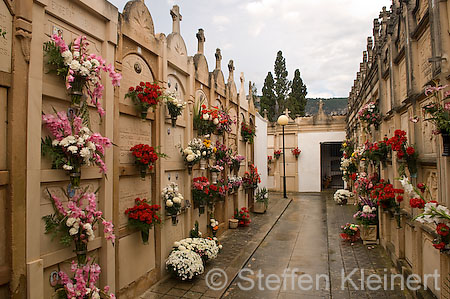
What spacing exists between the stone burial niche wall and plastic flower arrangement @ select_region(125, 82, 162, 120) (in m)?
0.15

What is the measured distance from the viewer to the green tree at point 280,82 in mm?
31938

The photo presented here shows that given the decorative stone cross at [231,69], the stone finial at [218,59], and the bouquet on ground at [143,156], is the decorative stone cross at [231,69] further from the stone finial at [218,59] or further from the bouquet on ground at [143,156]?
the bouquet on ground at [143,156]

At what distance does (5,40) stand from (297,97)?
29.6 meters

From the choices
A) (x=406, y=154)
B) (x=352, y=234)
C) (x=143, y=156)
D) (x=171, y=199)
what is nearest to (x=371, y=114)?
(x=406, y=154)

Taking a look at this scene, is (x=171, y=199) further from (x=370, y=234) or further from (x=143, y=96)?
(x=370, y=234)

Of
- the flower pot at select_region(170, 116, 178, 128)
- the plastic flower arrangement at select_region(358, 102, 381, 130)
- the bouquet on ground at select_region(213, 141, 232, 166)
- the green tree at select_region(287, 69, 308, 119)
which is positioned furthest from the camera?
the green tree at select_region(287, 69, 308, 119)

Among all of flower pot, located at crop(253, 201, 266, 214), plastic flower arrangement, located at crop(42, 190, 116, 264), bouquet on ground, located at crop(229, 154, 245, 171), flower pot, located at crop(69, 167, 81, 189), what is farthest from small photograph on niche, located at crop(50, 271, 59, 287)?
flower pot, located at crop(253, 201, 266, 214)

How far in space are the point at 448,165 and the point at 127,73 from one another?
4891 millimetres

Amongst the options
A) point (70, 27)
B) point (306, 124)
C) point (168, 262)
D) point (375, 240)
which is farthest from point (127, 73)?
point (306, 124)

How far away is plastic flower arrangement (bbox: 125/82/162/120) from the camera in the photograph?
15.8 feet

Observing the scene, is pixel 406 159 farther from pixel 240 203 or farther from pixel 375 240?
pixel 240 203

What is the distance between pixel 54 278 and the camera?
10.9ft

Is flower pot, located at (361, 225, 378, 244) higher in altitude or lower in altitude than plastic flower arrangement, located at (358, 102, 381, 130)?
lower

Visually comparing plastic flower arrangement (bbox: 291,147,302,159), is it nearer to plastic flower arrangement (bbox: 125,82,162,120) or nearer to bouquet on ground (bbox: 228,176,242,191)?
bouquet on ground (bbox: 228,176,242,191)
